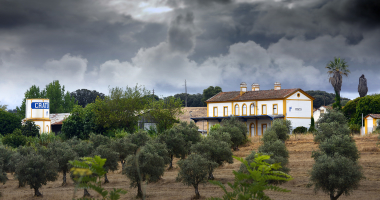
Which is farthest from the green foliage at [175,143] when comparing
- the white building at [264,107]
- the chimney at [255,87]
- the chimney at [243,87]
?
the chimney at [255,87]

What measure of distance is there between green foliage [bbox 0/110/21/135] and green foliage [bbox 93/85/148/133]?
13204 mm

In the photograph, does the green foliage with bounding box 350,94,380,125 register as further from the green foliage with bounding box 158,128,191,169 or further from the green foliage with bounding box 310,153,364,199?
the green foliage with bounding box 310,153,364,199

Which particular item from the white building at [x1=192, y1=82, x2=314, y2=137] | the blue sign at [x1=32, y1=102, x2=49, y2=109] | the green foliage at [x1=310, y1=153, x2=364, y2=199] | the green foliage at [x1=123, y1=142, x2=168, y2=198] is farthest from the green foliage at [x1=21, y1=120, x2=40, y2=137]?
the green foliage at [x1=310, y1=153, x2=364, y2=199]

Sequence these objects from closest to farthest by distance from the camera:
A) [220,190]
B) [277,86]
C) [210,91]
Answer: [220,190] → [277,86] → [210,91]

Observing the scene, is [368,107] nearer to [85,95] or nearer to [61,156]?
[61,156]

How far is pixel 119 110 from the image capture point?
57.9 metres

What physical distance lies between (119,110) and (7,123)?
17875 millimetres

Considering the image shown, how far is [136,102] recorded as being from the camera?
196 feet

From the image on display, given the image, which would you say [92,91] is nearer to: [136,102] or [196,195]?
[136,102]

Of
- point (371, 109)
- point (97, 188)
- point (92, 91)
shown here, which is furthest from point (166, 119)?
point (92, 91)

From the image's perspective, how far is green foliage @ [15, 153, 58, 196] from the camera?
2430cm

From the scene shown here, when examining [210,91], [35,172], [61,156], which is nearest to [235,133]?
[61,156]

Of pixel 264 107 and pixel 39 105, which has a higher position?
pixel 39 105

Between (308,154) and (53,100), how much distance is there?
7303cm
